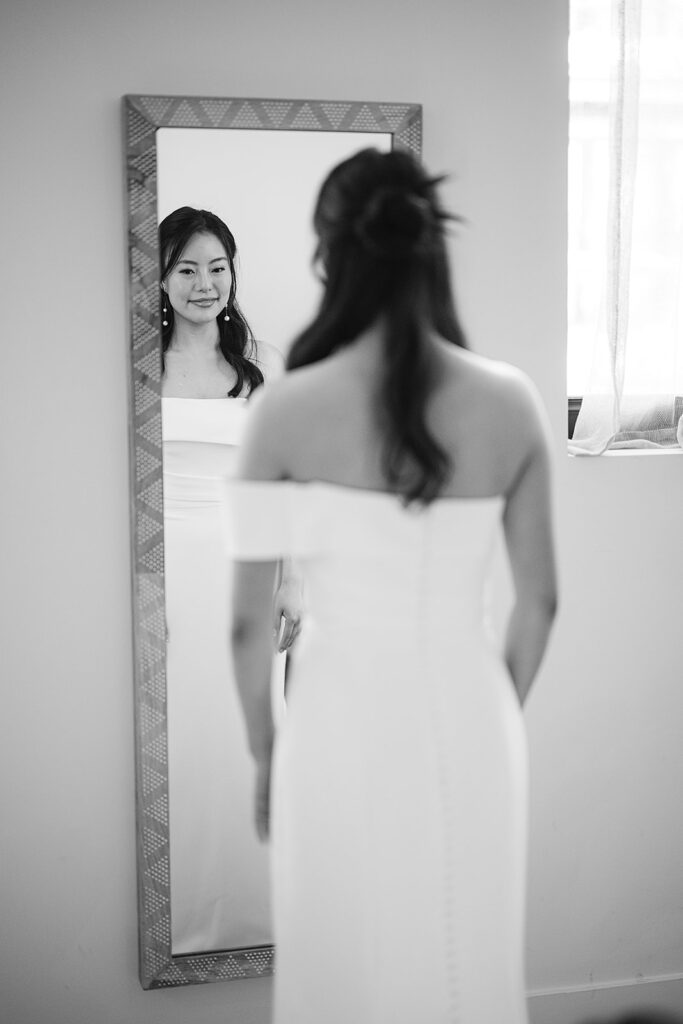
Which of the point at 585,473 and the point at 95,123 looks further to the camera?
the point at 585,473

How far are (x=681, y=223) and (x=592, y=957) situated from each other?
1.63 m

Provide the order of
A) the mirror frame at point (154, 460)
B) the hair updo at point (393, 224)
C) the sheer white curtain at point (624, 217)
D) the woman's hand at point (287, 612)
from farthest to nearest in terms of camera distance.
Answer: the sheer white curtain at point (624, 217)
the woman's hand at point (287, 612)
the mirror frame at point (154, 460)
the hair updo at point (393, 224)

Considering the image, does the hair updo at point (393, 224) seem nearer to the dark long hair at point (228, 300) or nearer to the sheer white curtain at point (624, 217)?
the dark long hair at point (228, 300)

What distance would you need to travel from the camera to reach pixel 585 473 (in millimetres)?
2338

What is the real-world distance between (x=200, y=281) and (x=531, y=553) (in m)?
0.91

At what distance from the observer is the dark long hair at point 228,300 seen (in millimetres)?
2025

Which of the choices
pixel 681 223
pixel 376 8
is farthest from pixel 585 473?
pixel 376 8

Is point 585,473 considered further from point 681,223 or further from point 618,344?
point 681,223

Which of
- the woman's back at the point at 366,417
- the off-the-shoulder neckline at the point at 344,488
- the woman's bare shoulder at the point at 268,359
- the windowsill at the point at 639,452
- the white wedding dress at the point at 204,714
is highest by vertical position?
the woman's bare shoulder at the point at 268,359

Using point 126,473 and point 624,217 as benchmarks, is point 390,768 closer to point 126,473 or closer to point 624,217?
point 126,473

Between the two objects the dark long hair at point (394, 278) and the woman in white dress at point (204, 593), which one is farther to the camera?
the woman in white dress at point (204, 593)

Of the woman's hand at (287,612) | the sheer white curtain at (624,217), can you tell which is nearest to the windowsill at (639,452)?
the sheer white curtain at (624,217)

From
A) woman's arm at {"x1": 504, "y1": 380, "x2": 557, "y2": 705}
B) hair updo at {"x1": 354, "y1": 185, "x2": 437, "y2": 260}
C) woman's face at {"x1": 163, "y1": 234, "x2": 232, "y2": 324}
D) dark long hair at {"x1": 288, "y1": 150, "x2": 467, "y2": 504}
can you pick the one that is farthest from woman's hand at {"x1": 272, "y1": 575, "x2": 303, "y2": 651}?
hair updo at {"x1": 354, "y1": 185, "x2": 437, "y2": 260}

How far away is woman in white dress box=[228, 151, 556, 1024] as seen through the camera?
132 cm
